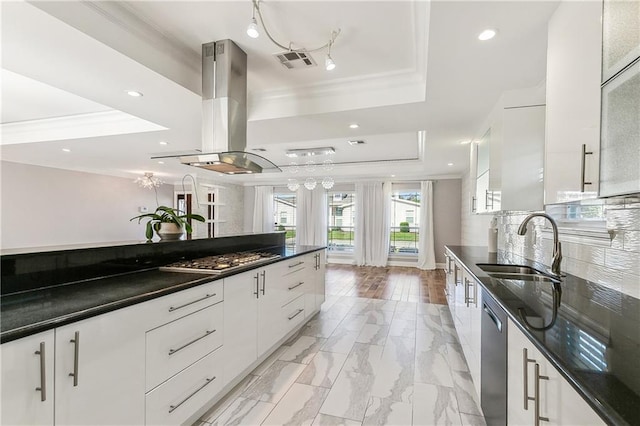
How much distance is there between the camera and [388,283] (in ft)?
19.1

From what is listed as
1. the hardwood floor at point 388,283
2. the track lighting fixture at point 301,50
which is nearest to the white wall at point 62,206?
the hardwood floor at point 388,283

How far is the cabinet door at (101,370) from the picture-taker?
3.65 feet

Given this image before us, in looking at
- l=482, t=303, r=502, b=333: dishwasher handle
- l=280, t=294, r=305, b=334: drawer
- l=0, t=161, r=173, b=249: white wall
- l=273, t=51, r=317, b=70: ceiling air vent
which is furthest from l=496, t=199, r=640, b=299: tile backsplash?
l=0, t=161, r=173, b=249: white wall

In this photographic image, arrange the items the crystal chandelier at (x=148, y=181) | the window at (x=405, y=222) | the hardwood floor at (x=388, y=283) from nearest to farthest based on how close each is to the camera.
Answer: the hardwood floor at (x=388, y=283), the crystal chandelier at (x=148, y=181), the window at (x=405, y=222)

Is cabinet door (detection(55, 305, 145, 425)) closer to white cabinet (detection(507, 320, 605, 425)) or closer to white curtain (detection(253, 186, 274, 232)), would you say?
white cabinet (detection(507, 320, 605, 425))

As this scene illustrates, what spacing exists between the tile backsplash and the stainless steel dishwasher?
0.60m

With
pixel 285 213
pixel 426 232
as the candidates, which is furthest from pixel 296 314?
pixel 285 213

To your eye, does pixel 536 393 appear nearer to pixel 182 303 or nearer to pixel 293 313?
pixel 182 303

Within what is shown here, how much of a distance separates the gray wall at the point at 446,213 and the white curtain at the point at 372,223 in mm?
1237

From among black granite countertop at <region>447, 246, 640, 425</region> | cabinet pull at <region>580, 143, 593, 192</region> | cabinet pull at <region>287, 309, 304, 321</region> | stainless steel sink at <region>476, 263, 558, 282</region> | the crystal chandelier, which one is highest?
the crystal chandelier

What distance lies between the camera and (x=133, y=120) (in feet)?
12.3

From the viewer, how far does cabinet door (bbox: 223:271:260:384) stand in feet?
6.62

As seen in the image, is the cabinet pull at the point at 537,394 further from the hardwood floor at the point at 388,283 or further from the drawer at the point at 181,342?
the hardwood floor at the point at 388,283

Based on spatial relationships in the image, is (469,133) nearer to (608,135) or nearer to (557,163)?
(557,163)
